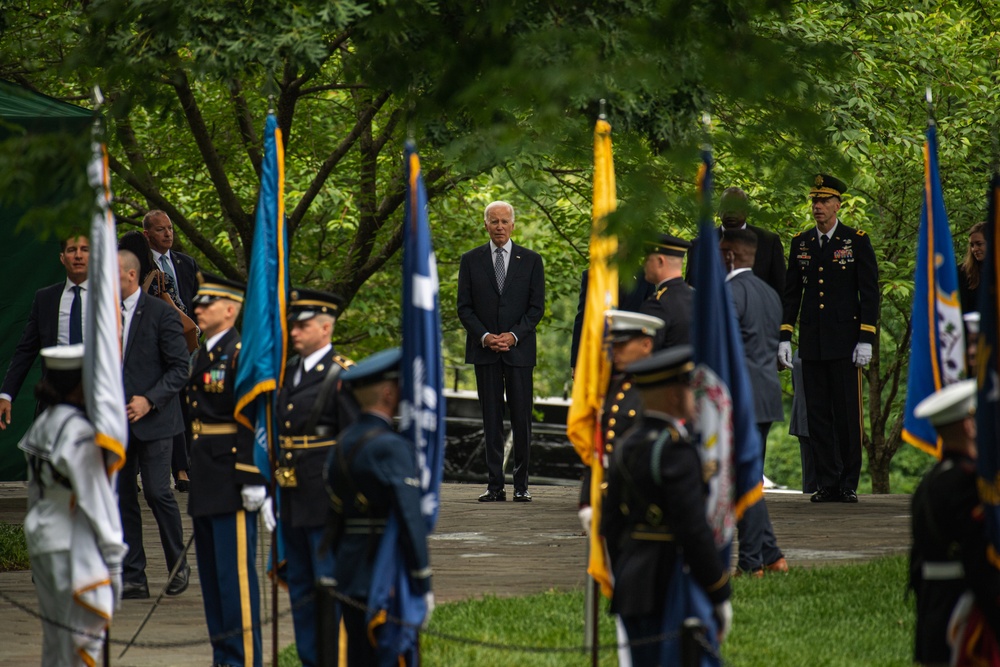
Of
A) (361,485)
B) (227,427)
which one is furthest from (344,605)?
(227,427)

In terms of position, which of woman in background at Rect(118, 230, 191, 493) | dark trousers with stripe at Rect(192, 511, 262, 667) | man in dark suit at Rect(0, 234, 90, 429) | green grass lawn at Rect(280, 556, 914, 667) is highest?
woman in background at Rect(118, 230, 191, 493)

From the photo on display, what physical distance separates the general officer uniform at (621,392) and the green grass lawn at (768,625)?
3.03 ft

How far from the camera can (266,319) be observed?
319 inches

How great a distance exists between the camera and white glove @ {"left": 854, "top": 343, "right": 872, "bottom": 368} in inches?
480

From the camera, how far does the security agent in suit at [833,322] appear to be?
40.3ft

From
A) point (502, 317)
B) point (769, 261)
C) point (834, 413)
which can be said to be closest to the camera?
point (769, 261)

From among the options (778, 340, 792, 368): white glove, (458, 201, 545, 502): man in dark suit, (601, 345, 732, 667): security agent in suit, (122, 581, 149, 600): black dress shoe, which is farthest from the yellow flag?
(458, 201, 545, 502): man in dark suit

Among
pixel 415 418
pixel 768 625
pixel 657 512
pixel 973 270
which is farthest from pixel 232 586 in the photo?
pixel 973 270

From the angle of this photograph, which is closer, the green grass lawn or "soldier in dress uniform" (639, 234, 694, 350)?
the green grass lawn

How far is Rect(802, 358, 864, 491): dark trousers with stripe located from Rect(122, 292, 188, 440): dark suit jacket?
5.59 metres

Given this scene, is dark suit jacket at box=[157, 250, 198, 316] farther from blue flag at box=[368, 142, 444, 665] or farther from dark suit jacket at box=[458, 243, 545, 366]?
blue flag at box=[368, 142, 444, 665]

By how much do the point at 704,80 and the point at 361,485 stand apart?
87.1 inches

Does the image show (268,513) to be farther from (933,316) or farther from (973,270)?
(973,270)

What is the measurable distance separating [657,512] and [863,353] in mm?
7005
